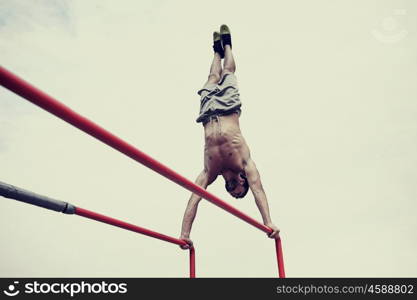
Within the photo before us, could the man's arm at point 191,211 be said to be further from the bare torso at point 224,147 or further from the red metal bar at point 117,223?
the red metal bar at point 117,223

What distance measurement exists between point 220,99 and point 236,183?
2.98 feet

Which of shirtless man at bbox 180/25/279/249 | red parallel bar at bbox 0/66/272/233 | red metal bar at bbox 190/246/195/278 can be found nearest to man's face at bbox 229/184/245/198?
shirtless man at bbox 180/25/279/249

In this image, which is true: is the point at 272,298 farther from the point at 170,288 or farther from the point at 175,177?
the point at 175,177

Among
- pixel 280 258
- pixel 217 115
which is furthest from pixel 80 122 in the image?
pixel 217 115

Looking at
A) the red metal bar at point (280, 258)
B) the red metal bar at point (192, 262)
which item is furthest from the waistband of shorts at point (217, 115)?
the red metal bar at point (280, 258)

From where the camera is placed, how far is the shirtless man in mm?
3572

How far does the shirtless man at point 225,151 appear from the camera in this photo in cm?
357

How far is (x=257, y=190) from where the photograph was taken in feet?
11.5

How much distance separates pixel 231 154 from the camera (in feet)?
12.1

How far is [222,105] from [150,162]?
2.45 meters

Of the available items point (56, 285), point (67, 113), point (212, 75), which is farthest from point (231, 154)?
point (67, 113)

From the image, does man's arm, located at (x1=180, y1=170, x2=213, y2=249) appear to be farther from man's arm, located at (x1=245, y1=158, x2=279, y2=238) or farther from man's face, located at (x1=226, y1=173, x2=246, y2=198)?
→ man's arm, located at (x1=245, y1=158, x2=279, y2=238)

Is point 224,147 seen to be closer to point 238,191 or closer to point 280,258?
point 238,191

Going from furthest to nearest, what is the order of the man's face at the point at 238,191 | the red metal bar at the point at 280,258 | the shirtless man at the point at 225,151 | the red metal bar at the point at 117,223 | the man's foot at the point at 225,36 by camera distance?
the man's foot at the point at 225,36 → the man's face at the point at 238,191 → the shirtless man at the point at 225,151 → the red metal bar at the point at 280,258 → the red metal bar at the point at 117,223
